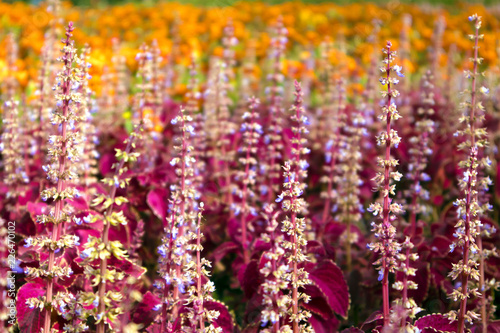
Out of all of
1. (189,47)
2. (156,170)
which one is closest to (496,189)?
(156,170)

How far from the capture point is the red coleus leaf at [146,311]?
2.50m

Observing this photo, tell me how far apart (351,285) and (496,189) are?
1658 mm

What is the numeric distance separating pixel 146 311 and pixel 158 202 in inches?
32.4

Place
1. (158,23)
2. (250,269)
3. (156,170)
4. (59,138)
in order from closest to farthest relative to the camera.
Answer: (59,138)
(250,269)
(156,170)
(158,23)

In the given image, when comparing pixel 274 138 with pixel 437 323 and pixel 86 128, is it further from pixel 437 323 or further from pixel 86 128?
pixel 437 323

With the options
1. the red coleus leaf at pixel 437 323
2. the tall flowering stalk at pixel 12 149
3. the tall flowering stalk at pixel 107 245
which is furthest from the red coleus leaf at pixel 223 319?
the tall flowering stalk at pixel 12 149

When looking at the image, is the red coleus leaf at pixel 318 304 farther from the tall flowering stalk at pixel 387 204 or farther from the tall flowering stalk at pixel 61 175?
the tall flowering stalk at pixel 61 175

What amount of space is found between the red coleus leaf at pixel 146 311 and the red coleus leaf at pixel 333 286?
0.79 meters

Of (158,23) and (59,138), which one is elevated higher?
(158,23)

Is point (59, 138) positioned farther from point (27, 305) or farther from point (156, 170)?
point (156, 170)

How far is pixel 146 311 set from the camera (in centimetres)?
252

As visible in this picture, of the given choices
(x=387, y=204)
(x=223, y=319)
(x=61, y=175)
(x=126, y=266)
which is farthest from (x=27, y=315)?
(x=387, y=204)

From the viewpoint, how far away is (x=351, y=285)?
315cm

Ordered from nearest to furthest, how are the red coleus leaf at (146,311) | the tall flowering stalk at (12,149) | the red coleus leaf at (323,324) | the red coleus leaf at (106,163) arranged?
the red coleus leaf at (146,311)
the red coleus leaf at (323,324)
the tall flowering stalk at (12,149)
the red coleus leaf at (106,163)
